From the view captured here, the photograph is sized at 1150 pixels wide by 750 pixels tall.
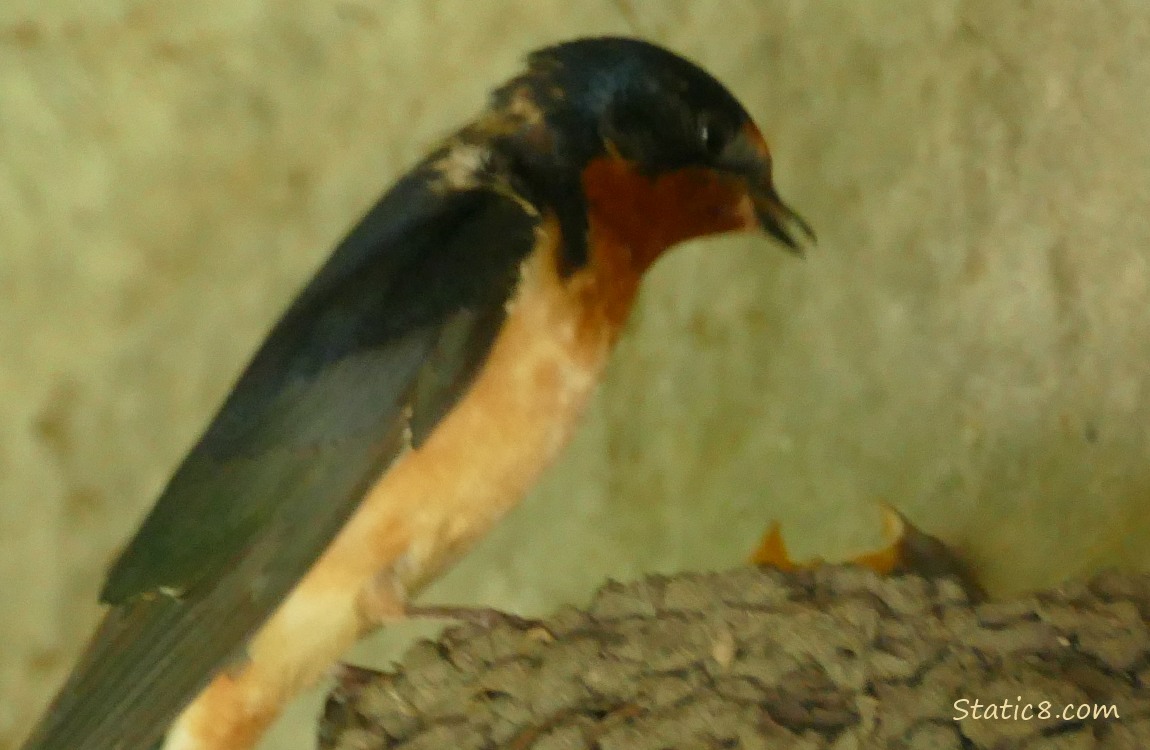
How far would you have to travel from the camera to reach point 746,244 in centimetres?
191

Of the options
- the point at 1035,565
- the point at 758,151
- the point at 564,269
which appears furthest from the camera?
the point at 1035,565

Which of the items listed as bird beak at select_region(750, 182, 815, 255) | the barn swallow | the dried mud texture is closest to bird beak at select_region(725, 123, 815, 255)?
bird beak at select_region(750, 182, 815, 255)

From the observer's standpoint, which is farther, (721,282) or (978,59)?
(721,282)

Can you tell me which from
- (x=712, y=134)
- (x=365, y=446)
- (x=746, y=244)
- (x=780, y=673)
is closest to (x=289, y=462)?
(x=365, y=446)

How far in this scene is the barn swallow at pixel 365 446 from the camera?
1.09 metres

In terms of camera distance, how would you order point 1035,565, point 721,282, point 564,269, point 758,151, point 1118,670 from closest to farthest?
point 1118,670 → point 564,269 → point 758,151 → point 1035,565 → point 721,282

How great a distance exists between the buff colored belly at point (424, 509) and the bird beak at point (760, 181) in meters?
0.33

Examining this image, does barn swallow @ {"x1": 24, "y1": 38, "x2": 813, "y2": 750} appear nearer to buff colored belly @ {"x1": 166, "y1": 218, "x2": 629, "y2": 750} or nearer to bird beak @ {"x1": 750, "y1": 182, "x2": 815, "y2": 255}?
buff colored belly @ {"x1": 166, "y1": 218, "x2": 629, "y2": 750}

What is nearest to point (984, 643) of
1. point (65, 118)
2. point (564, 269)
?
point (564, 269)

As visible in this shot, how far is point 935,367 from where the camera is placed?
178 centimetres

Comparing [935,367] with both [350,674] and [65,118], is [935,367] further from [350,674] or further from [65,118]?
[65,118]

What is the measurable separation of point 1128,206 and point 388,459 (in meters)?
1.14

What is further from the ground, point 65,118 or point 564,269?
point 65,118

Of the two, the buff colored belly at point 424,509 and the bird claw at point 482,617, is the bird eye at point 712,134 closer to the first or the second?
the buff colored belly at point 424,509
